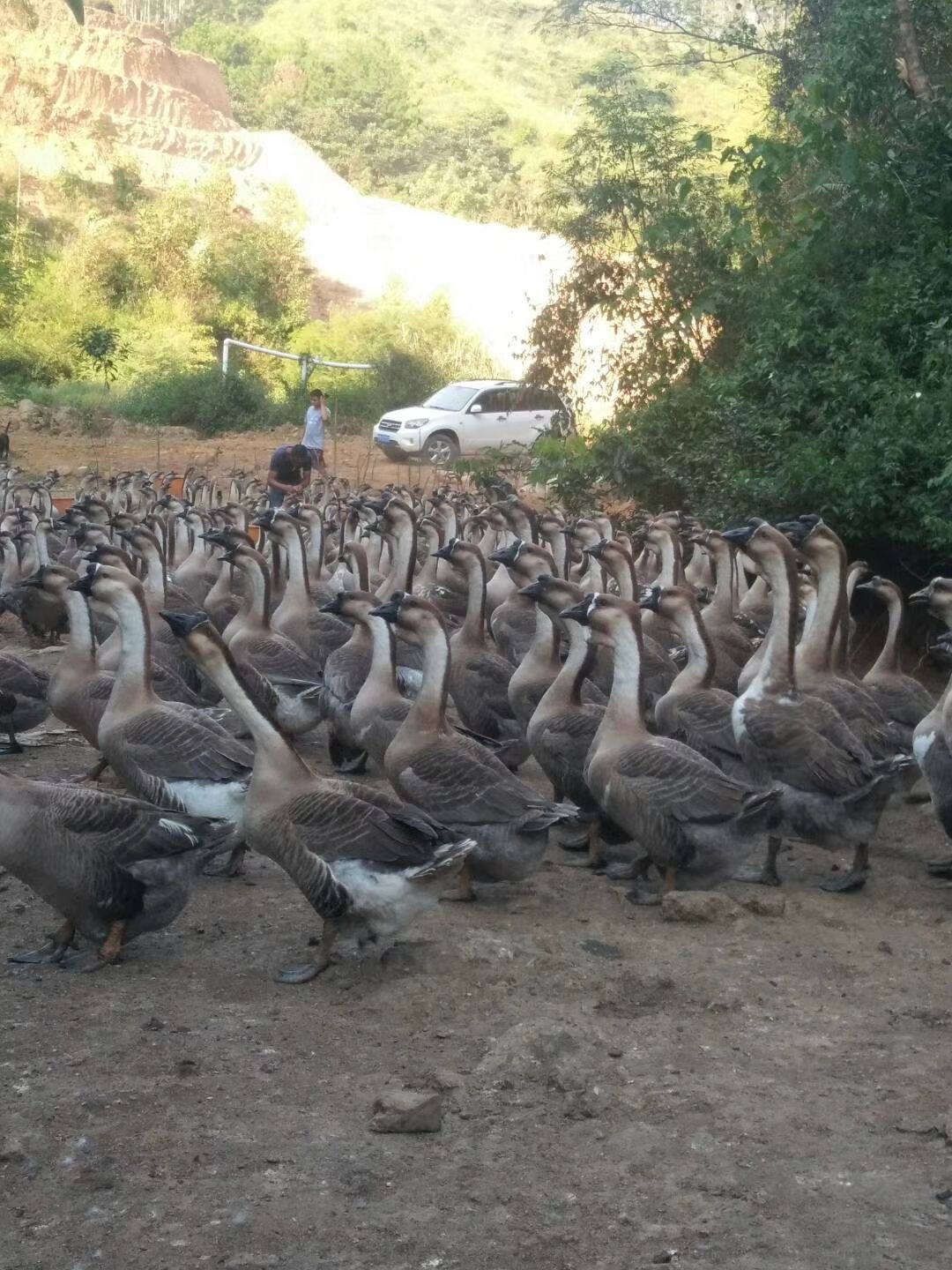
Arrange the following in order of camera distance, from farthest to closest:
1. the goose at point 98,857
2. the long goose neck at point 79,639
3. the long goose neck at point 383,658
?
the long goose neck at point 79,639 < the long goose neck at point 383,658 < the goose at point 98,857

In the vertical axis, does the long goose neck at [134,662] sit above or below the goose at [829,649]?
below

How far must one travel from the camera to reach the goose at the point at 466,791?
7566mm

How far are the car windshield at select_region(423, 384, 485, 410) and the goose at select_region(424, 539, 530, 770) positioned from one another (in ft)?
73.3

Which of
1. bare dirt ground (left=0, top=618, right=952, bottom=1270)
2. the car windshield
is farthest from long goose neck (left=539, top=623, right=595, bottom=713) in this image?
the car windshield

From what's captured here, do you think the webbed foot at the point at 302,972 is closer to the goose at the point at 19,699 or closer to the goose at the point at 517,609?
the goose at the point at 19,699

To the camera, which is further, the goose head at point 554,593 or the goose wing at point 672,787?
the goose head at point 554,593

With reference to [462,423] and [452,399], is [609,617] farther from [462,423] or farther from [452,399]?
[452,399]

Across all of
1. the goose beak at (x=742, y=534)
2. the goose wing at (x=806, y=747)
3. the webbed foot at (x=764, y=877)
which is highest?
the goose beak at (x=742, y=534)

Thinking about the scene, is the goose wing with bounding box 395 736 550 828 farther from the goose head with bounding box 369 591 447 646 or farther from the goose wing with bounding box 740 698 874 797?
the goose wing with bounding box 740 698 874 797

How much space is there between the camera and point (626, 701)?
7.95 meters

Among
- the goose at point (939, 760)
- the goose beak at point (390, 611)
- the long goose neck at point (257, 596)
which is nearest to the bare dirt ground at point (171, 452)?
the long goose neck at point (257, 596)

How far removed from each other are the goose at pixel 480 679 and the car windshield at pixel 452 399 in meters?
22.3

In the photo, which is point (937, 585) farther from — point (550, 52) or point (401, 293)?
point (550, 52)

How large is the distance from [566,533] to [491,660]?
4.32 meters
